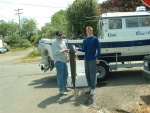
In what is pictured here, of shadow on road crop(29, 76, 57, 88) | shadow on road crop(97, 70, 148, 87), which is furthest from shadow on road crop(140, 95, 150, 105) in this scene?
shadow on road crop(29, 76, 57, 88)

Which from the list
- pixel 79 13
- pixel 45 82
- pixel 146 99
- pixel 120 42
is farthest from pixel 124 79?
pixel 79 13

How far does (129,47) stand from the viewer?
11258 mm

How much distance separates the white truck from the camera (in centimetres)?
1120

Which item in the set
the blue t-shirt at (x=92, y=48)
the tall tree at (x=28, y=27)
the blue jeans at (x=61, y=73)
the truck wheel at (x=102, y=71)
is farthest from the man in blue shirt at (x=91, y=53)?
the tall tree at (x=28, y=27)

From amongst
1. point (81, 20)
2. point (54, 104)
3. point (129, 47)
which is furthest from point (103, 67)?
point (81, 20)

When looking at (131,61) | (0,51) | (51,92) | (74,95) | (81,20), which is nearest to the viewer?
(74,95)

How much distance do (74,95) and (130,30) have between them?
3995 mm

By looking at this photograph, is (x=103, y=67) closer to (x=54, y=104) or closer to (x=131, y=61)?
(x=131, y=61)

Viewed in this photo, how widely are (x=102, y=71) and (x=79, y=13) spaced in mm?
18760

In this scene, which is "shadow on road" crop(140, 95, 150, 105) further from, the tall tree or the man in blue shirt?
the tall tree

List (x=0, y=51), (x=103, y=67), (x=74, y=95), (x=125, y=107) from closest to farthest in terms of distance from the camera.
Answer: (x=125, y=107) → (x=74, y=95) → (x=103, y=67) → (x=0, y=51)

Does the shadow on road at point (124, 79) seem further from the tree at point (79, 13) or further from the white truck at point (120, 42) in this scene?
the tree at point (79, 13)

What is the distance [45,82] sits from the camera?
1186cm

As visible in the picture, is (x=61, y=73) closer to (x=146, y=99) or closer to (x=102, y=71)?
(x=102, y=71)
